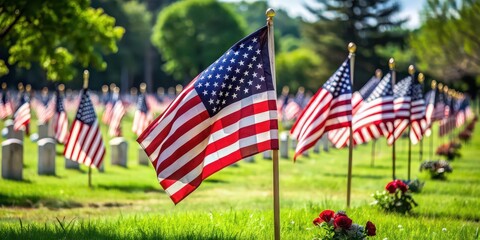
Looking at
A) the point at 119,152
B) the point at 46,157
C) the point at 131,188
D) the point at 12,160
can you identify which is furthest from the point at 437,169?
the point at 12,160

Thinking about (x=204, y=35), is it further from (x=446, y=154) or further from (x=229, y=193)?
(x=229, y=193)

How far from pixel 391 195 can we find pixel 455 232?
2402mm

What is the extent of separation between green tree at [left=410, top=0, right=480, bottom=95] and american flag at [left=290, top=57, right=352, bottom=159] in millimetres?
42487

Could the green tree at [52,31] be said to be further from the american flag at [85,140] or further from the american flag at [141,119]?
the american flag at [141,119]

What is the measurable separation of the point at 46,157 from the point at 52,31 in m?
4.01

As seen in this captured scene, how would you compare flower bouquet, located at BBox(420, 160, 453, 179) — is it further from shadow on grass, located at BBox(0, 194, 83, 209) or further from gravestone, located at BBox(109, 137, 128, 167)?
shadow on grass, located at BBox(0, 194, 83, 209)

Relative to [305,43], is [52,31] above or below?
below

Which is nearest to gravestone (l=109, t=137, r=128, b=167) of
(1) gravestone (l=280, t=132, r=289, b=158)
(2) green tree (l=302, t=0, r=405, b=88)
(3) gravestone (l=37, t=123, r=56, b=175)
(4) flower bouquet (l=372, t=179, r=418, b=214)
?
(3) gravestone (l=37, t=123, r=56, b=175)

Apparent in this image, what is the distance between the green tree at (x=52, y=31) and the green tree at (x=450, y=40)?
33831 mm

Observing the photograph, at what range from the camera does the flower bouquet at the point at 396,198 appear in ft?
39.7

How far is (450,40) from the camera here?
7081cm

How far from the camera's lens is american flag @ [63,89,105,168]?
1728cm

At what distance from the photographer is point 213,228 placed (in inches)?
372

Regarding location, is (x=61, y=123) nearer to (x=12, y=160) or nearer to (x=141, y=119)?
(x=141, y=119)
